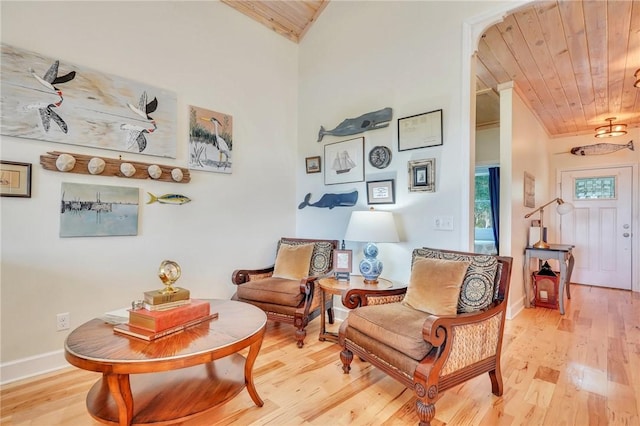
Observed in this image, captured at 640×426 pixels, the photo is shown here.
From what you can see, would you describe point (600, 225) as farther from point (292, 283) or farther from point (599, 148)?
point (292, 283)

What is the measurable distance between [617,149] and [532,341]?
401 cm

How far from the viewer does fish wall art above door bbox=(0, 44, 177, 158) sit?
2.10m

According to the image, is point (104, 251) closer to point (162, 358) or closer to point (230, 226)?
point (230, 226)

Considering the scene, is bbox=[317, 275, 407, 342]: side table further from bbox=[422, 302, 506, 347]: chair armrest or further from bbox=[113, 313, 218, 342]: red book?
bbox=[113, 313, 218, 342]: red book

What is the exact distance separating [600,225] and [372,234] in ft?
15.3

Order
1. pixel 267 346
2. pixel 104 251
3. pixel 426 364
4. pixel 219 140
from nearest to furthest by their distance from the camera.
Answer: pixel 426 364
pixel 104 251
pixel 267 346
pixel 219 140

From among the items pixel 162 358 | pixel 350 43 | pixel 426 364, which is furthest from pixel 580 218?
pixel 162 358

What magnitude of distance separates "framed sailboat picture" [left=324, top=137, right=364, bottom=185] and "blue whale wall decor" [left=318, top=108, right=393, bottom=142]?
0.33 ft

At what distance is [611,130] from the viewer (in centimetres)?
466

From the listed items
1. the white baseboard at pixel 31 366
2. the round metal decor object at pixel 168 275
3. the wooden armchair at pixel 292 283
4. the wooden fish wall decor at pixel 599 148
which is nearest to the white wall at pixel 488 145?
the wooden fish wall decor at pixel 599 148

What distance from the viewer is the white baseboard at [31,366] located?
2045mm

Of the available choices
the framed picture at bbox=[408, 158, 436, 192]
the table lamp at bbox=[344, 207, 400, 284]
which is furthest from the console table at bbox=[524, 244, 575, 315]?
the table lamp at bbox=[344, 207, 400, 284]

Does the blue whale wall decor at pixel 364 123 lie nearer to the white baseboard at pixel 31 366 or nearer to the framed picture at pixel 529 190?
the framed picture at pixel 529 190

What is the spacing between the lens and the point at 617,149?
485 centimetres
